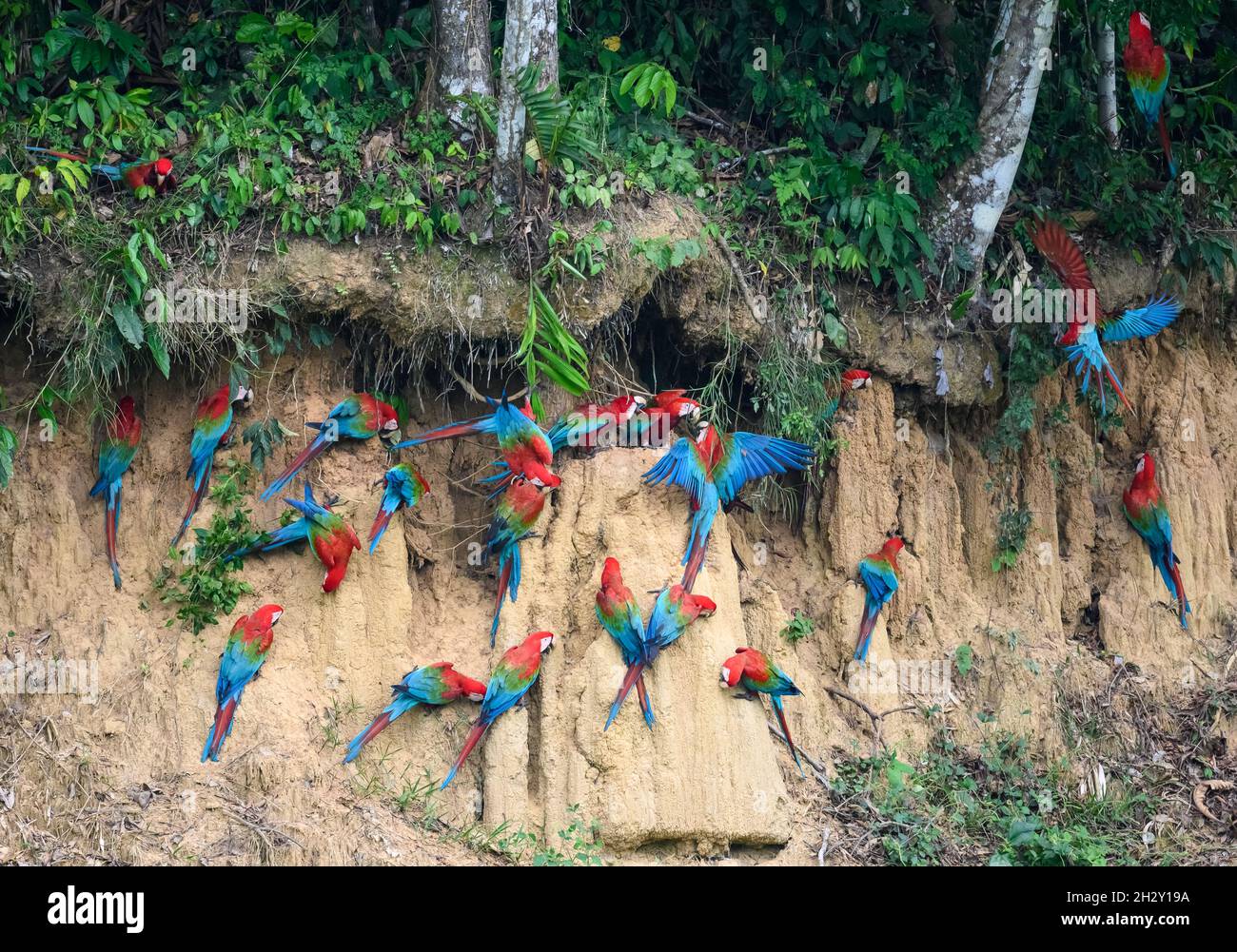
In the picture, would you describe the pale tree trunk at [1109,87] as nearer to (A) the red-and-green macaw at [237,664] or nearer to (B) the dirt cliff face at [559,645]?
(B) the dirt cliff face at [559,645]

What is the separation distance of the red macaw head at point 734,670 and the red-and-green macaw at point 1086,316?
8.02 feet

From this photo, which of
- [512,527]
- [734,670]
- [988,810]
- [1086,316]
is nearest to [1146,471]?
[1086,316]

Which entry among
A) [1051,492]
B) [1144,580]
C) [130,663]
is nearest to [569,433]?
[130,663]

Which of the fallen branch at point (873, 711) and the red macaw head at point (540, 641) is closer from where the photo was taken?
the red macaw head at point (540, 641)

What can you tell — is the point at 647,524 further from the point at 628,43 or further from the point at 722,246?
the point at 628,43

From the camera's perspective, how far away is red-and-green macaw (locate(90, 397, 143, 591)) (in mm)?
7395

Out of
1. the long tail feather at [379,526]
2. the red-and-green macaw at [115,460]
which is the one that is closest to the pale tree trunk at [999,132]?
the long tail feather at [379,526]

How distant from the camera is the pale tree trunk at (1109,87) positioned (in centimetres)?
842

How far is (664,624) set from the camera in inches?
282

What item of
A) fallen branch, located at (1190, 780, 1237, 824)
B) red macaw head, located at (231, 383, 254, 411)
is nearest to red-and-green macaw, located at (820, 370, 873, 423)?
fallen branch, located at (1190, 780, 1237, 824)

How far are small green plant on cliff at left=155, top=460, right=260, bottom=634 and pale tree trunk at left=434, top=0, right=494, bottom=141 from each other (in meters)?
2.03

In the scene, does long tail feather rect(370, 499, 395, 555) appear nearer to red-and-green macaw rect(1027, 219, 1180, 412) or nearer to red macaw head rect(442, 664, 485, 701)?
red macaw head rect(442, 664, 485, 701)

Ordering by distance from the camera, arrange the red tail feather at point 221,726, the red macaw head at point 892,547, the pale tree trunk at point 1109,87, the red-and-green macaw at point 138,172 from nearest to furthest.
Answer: the red tail feather at point 221,726 < the red-and-green macaw at point 138,172 < the red macaw head at point 892,547 < the pale tree trunk at point 1109,87

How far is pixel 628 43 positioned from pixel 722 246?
1.27 metres
